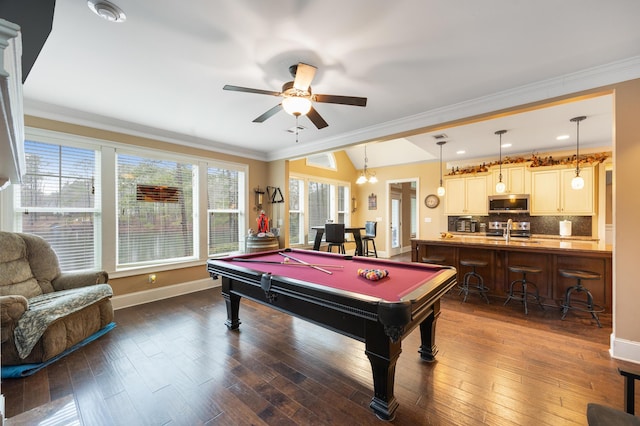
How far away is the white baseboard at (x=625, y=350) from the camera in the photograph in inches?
89.6

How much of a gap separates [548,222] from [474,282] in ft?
8.95

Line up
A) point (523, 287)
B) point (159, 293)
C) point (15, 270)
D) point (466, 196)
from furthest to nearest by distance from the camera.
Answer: point (466, 196) < point (159, 293) < point (523, 287) < point (15, 270)

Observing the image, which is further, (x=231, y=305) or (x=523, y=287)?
(x=523, y=287)

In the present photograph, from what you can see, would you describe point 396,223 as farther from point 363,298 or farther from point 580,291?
point 363,298

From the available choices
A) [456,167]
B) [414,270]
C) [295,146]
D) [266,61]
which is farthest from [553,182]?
[266,61]

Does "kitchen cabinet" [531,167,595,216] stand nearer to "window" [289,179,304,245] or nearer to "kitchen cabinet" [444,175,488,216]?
"kitchen cabinet" [444,175,488,216]

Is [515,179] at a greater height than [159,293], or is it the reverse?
[515,179]

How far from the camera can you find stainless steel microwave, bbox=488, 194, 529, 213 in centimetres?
548

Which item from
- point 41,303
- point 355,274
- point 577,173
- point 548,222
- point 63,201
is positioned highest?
point 577,173

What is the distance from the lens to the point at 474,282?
14.4 feet

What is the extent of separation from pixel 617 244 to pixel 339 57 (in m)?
2.97

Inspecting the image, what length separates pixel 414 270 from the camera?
2.45 metres

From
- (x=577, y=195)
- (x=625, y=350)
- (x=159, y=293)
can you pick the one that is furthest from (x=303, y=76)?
(x=577, y=195)

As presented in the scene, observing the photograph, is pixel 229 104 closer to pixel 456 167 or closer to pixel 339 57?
pixel 339 57
